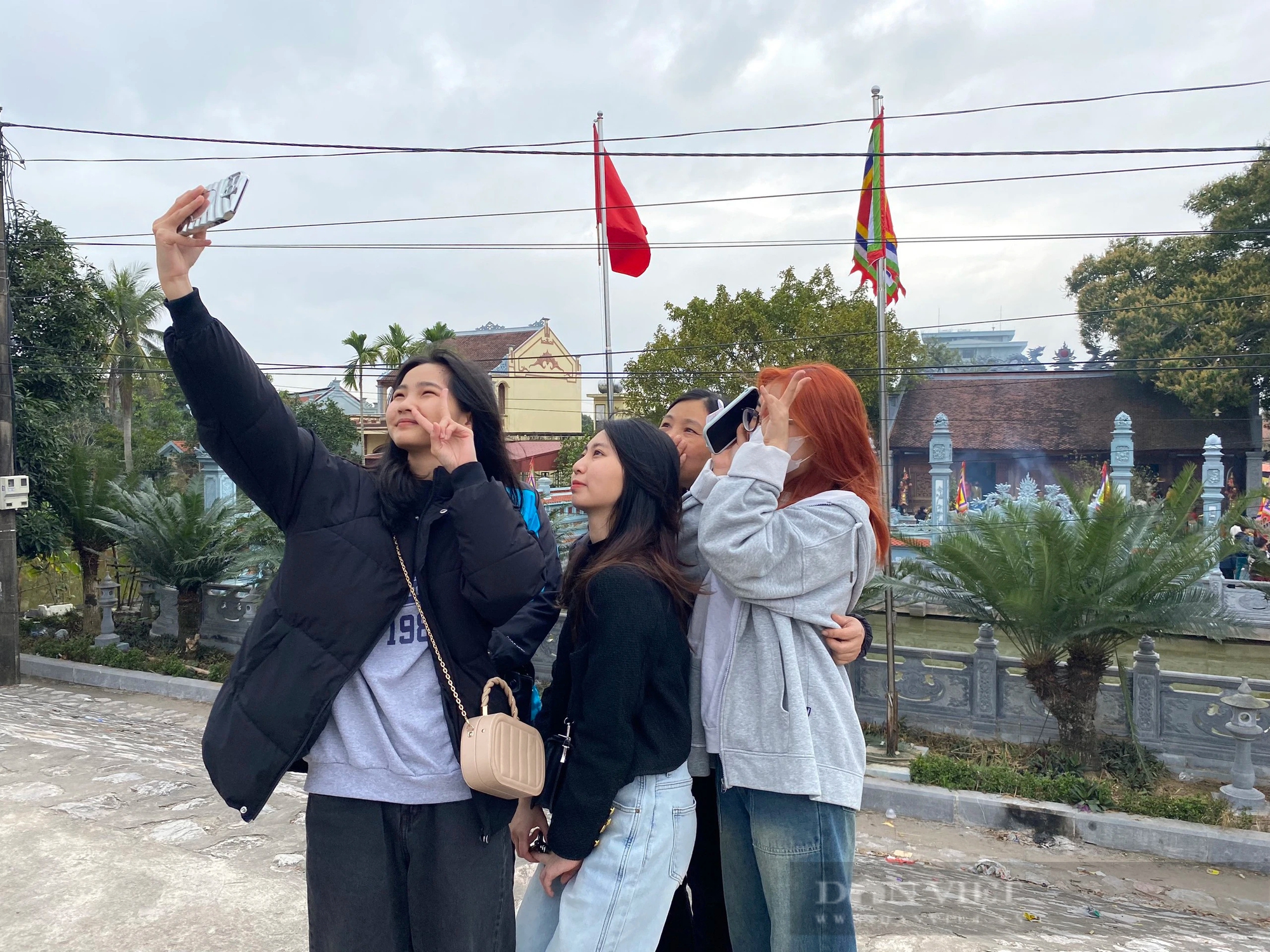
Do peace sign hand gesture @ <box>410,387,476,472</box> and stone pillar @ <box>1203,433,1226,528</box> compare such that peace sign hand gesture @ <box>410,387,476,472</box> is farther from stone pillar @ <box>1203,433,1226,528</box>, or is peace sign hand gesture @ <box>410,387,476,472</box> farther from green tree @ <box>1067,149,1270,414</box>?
green tree @ <box>1067,149,1270,414</box>

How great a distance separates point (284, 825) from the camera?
14.5ft

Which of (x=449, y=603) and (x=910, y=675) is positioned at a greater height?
(x=449, y=603)

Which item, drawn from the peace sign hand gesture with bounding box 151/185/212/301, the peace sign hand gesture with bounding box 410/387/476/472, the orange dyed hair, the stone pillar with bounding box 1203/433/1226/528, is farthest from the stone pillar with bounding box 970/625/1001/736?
the stone pillar with bounding box 1203/433/1226/528

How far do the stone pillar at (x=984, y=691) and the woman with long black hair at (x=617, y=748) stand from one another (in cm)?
467

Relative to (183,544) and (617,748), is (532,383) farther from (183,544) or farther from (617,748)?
(617,748)

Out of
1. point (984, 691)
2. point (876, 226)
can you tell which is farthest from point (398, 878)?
point (876, 226)

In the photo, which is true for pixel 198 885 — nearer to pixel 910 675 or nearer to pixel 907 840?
pixel 907 840

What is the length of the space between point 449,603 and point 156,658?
335 inches

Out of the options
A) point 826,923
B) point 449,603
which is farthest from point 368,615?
point 826,923

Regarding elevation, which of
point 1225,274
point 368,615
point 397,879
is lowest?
point 397,879

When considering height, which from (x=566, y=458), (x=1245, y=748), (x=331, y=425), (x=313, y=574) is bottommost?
(x=1245, y=748)

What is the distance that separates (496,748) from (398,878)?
0.38 meters

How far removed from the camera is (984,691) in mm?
6031

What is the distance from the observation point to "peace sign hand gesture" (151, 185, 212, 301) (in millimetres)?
1670
